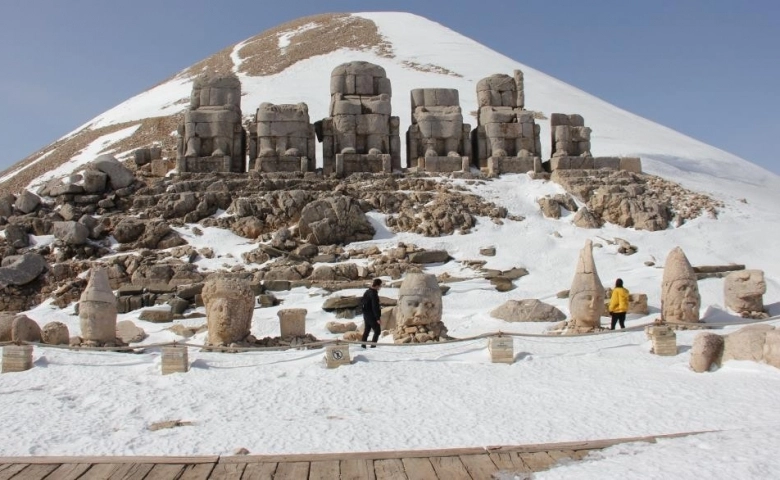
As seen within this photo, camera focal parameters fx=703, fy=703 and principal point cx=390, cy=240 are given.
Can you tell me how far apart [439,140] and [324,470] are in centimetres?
1699

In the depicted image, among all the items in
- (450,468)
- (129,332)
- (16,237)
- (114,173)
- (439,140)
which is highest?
(439,140)

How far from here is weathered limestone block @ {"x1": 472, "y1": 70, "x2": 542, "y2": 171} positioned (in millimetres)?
21219

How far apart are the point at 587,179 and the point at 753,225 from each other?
444 centimetres

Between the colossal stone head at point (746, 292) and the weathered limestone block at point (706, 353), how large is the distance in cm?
427

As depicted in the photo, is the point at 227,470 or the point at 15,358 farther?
the point at 15,358

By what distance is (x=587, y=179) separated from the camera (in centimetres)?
2012

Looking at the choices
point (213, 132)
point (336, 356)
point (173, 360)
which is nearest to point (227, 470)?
point (336, 356)

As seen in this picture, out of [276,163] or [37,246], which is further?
[276,163]

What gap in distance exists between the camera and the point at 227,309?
10.5 metres

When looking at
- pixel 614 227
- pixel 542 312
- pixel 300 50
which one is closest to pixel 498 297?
pixel 542 312

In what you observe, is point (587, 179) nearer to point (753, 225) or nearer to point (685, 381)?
point (753, 225)

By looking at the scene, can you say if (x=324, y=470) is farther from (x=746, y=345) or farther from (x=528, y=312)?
(x=528, y=312)

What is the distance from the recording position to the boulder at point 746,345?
824cm

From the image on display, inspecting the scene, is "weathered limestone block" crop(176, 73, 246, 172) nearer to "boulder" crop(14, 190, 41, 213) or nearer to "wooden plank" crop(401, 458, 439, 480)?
"boulder" crop(14, 190, 41, 213)
